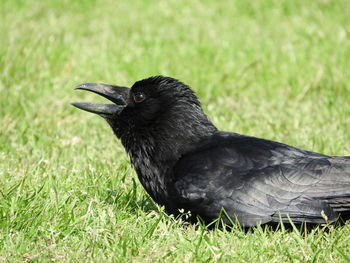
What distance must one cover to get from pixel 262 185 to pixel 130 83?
3.87 m

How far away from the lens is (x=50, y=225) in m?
4.16

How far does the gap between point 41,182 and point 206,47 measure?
14.7 ft

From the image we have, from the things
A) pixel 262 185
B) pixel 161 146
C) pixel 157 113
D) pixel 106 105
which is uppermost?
pixel 106 105

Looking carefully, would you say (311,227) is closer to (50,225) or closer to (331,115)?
(50,225)

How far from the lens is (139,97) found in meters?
5.11

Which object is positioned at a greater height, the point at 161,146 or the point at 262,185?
the point at 161,146

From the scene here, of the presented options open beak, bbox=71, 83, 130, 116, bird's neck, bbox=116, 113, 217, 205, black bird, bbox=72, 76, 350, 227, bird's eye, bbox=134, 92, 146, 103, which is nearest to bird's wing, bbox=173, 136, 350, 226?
black bird, bbox=72, 76, 350, 227

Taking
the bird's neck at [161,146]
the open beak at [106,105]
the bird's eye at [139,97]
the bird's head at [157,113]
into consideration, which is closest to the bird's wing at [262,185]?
the bird's neck at [161,146]

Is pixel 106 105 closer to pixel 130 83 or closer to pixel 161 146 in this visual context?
pixel 161 146

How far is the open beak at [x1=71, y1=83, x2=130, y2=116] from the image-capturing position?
5.13 meters

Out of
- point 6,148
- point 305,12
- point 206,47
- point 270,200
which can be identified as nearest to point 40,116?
point 6,148

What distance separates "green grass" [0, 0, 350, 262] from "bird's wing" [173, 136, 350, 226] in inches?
5.8

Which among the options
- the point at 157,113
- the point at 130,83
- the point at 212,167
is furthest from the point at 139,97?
the point at 130,83

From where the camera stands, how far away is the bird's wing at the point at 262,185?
4.35 meters
